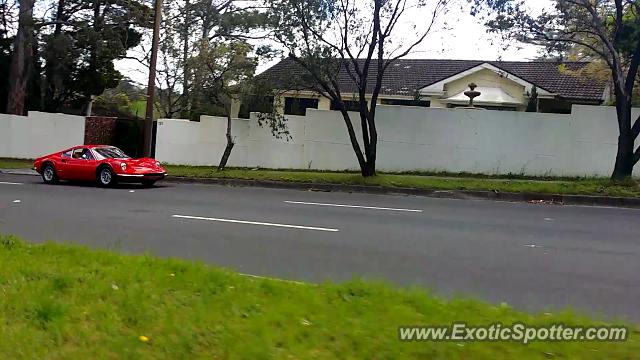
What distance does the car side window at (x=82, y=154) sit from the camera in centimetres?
1981

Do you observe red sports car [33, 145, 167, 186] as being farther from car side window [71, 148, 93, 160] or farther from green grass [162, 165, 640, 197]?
green grass [162, 165, 640, 197]

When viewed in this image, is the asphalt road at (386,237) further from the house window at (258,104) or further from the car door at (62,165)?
the house window at (258,104)

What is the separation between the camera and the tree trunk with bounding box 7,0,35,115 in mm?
27500

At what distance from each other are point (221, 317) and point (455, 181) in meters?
14.0

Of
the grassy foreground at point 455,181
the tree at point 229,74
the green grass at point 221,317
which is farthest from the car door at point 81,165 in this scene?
the green grass at point 221,317

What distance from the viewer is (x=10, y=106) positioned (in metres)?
28.9

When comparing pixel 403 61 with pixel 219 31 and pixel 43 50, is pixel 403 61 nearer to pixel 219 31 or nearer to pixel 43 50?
pixel 219 31

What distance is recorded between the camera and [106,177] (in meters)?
19.3

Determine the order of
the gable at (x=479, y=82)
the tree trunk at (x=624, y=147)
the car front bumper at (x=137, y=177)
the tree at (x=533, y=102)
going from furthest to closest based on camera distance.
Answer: the gable at (x=479, y=82)
the tree at (x=533, y=102)
the car front bumper at (x=137, y=177)
the tree trunk at (x=624, y=147)

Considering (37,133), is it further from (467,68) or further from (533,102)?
(533,102)

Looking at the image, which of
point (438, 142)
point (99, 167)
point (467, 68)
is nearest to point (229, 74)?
point (99, 167)

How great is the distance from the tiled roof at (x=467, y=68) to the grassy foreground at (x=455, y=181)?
31.5 ft

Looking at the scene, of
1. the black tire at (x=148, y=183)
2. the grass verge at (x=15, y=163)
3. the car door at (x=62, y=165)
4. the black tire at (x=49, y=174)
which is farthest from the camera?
the grass verge at (x=15, y=163)

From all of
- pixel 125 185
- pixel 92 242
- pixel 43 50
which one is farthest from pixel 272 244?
pixel 43 50
